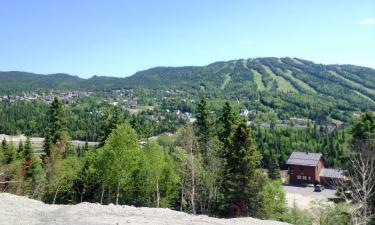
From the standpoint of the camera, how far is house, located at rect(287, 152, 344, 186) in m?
88.4

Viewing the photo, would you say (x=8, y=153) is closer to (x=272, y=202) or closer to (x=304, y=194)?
(x=272, y=202)

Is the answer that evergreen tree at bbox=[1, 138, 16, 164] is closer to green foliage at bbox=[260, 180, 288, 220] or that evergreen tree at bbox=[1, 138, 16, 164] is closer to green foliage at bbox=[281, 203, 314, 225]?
green foliage at bbox=[260, 180, 288, 220]

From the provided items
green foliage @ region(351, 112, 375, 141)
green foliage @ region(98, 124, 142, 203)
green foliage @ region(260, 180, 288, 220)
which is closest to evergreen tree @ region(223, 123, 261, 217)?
green foliage @ region(260, 180, 288, 220)

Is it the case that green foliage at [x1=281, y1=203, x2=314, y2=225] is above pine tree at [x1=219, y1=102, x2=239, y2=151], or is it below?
below

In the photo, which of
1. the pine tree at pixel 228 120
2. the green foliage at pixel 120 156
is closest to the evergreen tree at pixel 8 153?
the green foliage at pixel 120 156

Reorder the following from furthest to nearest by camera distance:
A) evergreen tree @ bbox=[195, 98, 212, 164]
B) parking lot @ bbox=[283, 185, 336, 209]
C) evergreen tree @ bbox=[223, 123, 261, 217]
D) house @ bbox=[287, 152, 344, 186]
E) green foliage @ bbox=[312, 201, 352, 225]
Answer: house @ bbox=[287, 152, 344, 186], parking lot @ bbox=[283, 185, 336, 209], evergreen tree @ bbox=[195, 98, 212, 164], evergreen tree @ bbox=[223, 123, 261, 217], green foliage @ bbox=[312, 201, 352, 225]

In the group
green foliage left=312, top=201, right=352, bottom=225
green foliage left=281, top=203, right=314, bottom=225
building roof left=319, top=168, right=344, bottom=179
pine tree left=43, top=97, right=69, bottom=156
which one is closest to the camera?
green foliage left=312, top=201, right=352, bottom=225

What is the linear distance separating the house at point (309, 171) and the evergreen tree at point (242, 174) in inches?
2287

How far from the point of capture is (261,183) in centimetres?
3538

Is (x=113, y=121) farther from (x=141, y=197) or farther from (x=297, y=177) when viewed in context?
(x=297, y=177)

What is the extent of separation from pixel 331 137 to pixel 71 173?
301ft

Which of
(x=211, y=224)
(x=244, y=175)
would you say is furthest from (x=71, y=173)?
(x=211, y=224)

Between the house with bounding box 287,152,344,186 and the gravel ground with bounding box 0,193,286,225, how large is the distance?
A: 2696 inches

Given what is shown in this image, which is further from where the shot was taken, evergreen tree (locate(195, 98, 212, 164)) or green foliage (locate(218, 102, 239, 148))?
evergreen tree (locate(195, 98, 212, 164))
